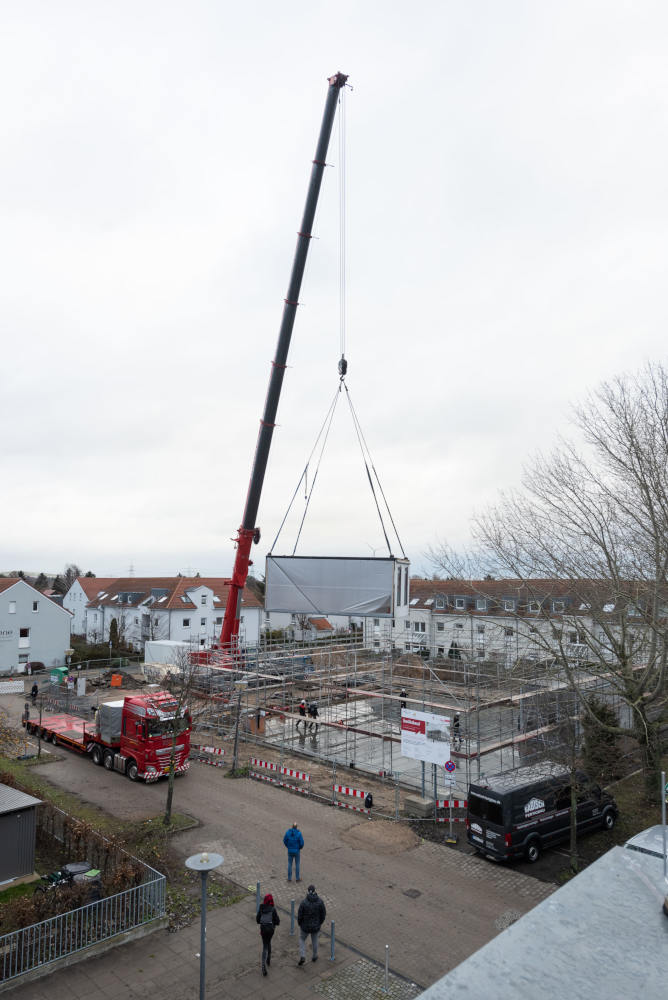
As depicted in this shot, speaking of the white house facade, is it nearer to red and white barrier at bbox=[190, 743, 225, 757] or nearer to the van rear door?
red and white barrier at bbox=[190, 743, 225, 757]

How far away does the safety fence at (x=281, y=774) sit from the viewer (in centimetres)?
1920

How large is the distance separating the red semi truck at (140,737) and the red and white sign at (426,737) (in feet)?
21.2

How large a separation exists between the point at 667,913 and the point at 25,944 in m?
8.78

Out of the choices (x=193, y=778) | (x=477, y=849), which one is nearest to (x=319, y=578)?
(x=193, y=778)

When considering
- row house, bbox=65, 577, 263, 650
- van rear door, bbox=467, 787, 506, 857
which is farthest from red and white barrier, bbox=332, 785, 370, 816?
row house, bbox=65, 577, 263, 650

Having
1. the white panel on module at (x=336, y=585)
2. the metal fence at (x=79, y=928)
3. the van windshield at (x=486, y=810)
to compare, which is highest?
the white panel on module at (x=336, y=585)

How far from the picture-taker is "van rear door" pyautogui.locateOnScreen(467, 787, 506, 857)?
13.7 meters

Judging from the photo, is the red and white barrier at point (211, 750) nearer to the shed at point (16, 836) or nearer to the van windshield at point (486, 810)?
the shed at point (16, 836)

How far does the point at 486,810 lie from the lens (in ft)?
46.1

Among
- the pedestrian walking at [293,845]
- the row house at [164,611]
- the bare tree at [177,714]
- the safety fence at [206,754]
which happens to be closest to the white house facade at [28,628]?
the row house at [164,611]

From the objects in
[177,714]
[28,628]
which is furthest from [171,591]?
[177,714]

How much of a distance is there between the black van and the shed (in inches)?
365

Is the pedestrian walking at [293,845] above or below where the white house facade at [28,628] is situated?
below

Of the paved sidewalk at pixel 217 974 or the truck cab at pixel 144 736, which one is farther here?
the truck cab at pixel 144 736
